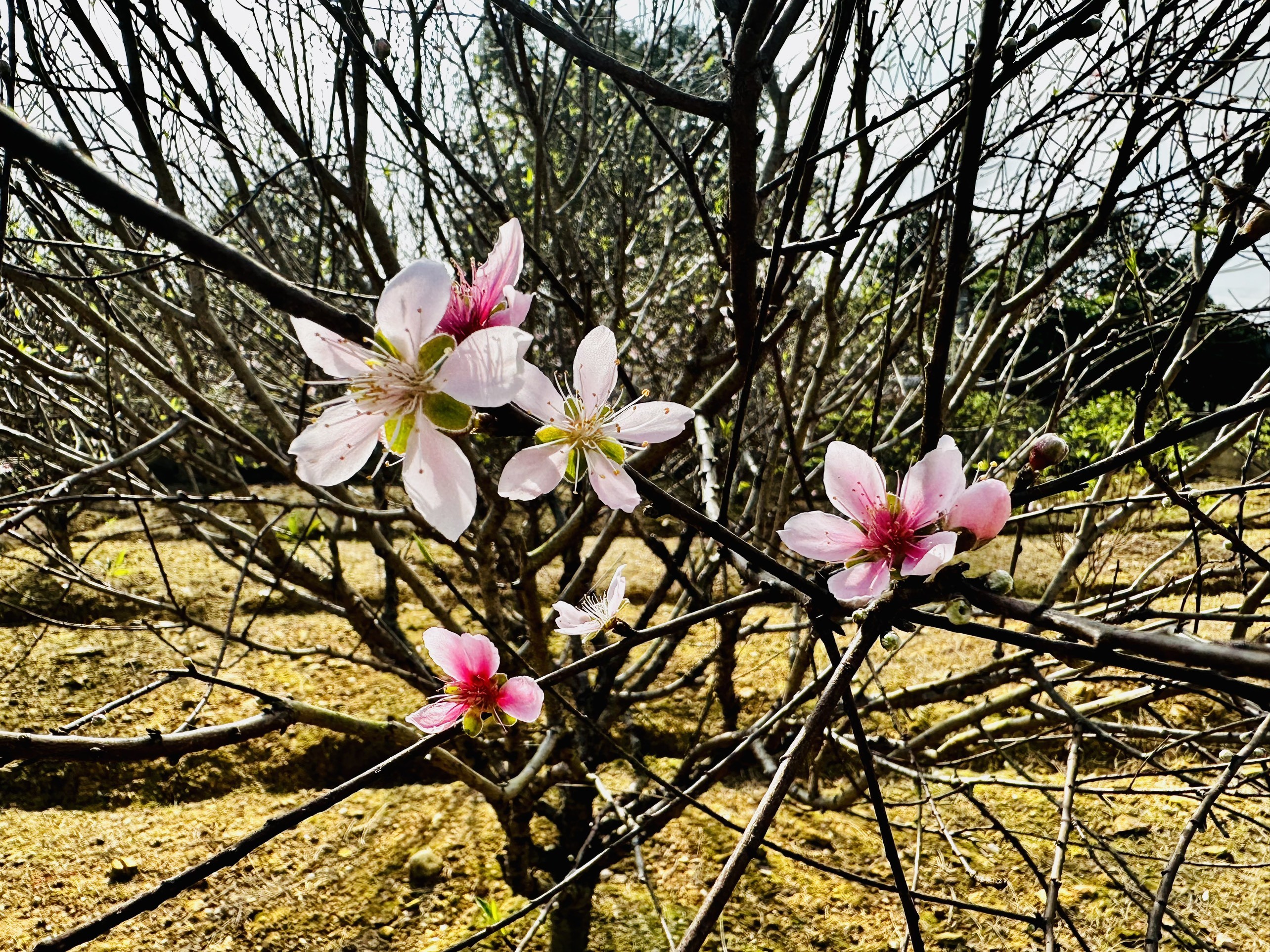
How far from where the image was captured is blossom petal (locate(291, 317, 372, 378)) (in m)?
0.56

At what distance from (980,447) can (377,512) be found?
146cm

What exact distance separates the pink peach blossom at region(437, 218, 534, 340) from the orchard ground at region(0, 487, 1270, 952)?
1.10m

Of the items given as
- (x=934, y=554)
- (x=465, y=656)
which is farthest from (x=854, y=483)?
(x=465, y=656)

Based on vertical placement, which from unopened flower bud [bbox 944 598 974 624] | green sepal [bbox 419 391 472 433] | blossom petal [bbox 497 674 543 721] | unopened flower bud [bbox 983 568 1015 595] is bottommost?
unopened flower bud [bbox 944 598 974 624]

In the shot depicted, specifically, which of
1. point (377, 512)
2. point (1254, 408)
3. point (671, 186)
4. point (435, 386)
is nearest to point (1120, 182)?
point (1254, 408)

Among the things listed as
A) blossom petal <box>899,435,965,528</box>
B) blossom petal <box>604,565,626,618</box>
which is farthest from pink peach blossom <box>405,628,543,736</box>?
blossom petal <box>899,435,965,528</box>

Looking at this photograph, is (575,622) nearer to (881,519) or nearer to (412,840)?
(881,519)

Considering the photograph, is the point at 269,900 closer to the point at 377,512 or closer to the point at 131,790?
the point at 131,790

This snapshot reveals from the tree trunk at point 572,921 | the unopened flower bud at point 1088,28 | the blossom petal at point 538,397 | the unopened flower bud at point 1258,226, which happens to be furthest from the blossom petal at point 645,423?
the tree trunk at point 572,921

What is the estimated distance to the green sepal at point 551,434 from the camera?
23.7 inches

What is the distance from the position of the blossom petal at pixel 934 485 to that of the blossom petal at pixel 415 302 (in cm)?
39

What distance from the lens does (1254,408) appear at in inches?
22.6

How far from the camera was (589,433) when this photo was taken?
0.63 m

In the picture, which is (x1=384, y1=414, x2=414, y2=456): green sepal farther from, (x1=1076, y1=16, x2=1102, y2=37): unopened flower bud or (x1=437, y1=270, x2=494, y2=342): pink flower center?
(x1=1076, y1=16, x2=1102, y2=37): unopened flower bud
